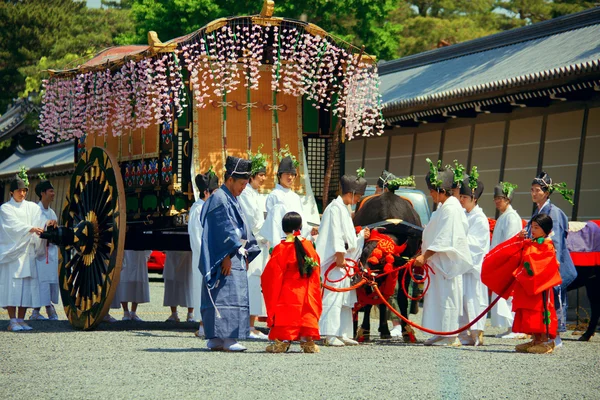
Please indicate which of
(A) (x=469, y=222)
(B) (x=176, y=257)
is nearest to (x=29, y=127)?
(B) (x=176, y=257)

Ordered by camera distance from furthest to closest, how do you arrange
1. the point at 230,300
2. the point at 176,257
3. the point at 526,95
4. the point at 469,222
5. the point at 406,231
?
the point at 526,95 < the point at 176,257 < the point at 469,222 < the point at 406,231 < the point at 230,300

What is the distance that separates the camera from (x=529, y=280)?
926cm

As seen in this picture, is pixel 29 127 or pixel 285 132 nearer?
pixel 285 132

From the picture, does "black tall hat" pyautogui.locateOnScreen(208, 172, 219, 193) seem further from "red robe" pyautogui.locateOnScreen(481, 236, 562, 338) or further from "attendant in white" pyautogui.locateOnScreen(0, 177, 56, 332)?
"red robe" pyautogui.locateOnScreen(481, 236, 562, 338)

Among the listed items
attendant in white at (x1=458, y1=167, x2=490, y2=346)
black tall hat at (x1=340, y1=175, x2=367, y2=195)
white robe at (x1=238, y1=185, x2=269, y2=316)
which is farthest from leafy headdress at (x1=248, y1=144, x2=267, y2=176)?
attendant in white at (x1=458, y1=167, x2=490, y2=346)

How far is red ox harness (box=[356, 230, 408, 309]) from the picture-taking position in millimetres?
10227

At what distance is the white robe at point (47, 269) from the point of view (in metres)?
12.0

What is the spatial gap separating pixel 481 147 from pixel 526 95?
2.43 metres

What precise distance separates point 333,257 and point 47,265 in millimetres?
4297

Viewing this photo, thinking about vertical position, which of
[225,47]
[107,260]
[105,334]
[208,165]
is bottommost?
[105,334]

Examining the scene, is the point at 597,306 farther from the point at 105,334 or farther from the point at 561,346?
the point at 105,334

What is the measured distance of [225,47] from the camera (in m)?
10.9

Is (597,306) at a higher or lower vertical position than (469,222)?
lower

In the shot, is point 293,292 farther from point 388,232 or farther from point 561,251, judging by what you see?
point 561,251
